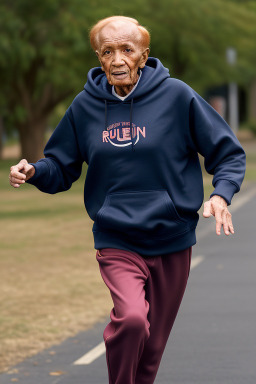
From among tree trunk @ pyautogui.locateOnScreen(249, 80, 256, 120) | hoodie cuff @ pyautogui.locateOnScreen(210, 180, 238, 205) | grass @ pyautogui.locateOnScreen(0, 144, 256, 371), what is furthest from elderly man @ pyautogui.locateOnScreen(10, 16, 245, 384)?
tree trunk @ pyautogui.locateOnScreen(249, 80, 256, 120)

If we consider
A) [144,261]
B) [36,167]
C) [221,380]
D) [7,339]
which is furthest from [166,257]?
[7,339]

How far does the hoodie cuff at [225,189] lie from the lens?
4.54 metres

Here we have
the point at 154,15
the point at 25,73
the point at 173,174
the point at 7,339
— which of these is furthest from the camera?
the point at 25,73

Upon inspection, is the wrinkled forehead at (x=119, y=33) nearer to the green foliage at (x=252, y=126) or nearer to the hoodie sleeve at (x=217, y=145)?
the hoodie sleeve at (x=217, y=145)

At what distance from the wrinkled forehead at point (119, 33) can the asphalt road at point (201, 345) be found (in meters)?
2.33

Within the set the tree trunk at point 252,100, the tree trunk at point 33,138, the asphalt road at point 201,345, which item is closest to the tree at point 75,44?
the tree trunk at point 33,138

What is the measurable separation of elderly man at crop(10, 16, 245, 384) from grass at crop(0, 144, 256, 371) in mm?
2260

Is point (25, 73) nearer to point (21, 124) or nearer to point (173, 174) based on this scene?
point (21, 124)

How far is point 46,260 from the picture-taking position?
12.3 metres

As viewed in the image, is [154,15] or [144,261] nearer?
[144,261]

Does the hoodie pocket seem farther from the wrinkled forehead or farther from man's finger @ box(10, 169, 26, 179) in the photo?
the wrinkled forehead

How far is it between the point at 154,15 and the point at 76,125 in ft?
97.8

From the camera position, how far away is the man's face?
465 centimetres

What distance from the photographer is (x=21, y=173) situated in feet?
15.1
